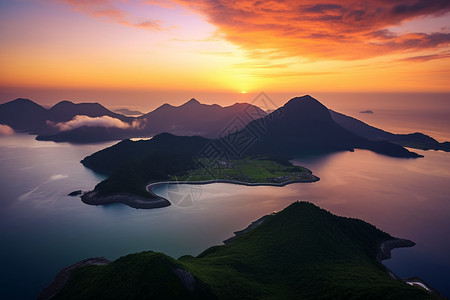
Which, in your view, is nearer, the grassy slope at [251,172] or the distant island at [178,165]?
the distant island at [178,165]

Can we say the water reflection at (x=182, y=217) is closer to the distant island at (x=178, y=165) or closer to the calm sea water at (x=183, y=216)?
the calm sea water at (x=183, y=216)

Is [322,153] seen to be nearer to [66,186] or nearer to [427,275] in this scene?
[427,275]

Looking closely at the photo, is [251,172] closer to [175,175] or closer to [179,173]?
[179,173]

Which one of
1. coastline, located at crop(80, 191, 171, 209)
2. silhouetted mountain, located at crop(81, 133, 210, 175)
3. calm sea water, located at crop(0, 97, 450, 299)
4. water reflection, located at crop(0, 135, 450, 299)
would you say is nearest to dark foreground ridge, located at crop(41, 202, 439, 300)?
calm sea water, located at crop(0, 97, 450, 299)

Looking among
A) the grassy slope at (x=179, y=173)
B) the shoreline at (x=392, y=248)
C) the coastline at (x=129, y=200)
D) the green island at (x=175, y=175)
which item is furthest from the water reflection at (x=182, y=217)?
the grassy slope at (x=179, y=173)

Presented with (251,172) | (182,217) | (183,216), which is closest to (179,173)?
(251,172)

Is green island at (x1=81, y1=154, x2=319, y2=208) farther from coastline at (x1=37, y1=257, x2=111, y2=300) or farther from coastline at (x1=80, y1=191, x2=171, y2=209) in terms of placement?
coastline at (x1=37, y1=257, x2=111, y2=300)

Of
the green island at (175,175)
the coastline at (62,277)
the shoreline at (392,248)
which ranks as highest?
the green island at (175,175)

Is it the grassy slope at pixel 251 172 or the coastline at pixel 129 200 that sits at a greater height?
the grassy slope at pixel 251 172
